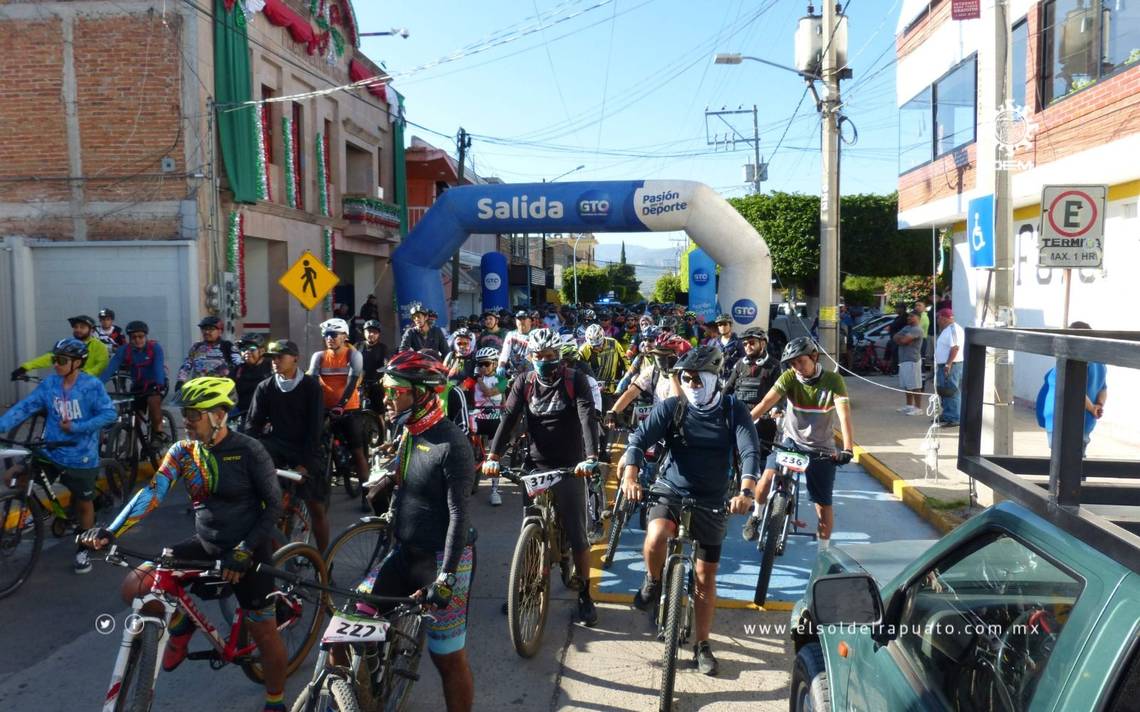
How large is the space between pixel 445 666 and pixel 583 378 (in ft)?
8.52

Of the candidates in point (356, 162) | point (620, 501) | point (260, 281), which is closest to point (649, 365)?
point (620, 501)

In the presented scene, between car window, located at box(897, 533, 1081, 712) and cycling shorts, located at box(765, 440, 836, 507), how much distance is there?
150 inches

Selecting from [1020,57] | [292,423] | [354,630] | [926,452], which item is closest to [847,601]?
[354,630]

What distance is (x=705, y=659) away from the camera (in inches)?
191

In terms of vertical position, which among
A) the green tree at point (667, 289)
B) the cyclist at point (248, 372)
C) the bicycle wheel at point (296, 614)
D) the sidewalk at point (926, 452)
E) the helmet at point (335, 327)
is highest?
the green tree at point (667, 289)

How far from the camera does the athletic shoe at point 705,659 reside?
482 centimetres

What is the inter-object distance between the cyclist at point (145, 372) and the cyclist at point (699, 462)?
6.52m

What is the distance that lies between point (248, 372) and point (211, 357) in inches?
59.1

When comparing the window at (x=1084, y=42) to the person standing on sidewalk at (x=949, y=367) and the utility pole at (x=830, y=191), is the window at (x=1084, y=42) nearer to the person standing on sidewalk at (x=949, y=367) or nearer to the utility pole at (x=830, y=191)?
the utility pole at (x=830, y=191)

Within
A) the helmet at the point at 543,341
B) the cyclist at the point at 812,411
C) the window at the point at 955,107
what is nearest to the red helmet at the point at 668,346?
the cyclist at the point at 812,411

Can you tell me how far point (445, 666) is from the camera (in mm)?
3711

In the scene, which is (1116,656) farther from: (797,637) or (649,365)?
(649,365)

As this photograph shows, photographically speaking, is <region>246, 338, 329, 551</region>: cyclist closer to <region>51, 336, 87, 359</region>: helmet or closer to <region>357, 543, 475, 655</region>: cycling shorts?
<region>51, 336, 87, 359</region>: helmet

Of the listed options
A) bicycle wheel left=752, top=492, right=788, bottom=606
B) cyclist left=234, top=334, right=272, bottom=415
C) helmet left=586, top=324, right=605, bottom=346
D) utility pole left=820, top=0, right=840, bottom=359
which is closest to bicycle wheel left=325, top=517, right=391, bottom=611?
bicycle wheel left=752, top=492, right=788, bottom=606
